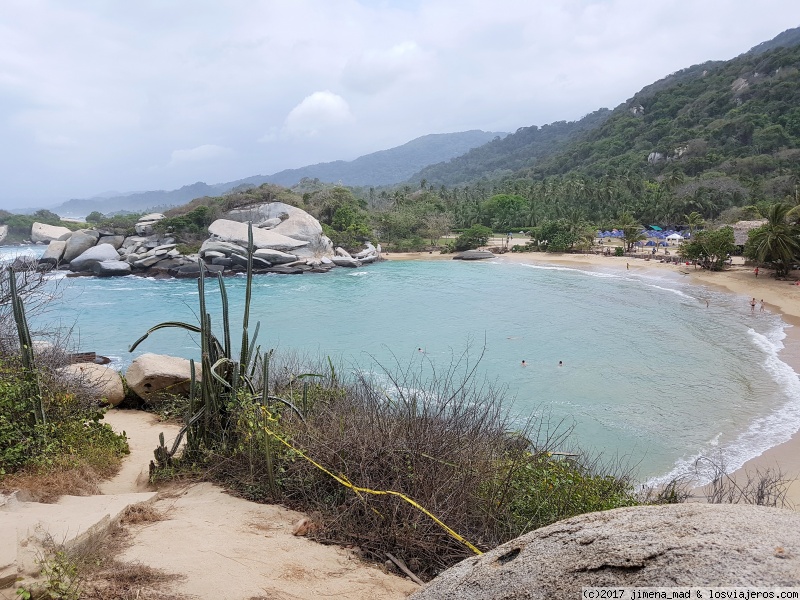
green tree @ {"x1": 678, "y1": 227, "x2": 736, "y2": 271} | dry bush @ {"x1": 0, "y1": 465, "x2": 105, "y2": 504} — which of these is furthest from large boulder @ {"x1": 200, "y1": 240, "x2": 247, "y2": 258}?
dry bush @ {"x1": 0, "y1": 465, "x2": 105, "y2": 504}

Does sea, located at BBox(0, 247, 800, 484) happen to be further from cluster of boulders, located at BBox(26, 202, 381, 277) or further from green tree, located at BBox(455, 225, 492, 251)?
green tree, located at BBox(455, 225, 492, 251)

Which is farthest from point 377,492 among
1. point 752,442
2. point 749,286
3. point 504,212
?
point 504,212

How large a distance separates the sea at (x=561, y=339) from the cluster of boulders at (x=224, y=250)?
2.58m

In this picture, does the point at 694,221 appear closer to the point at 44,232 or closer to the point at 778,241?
the point at 778,241

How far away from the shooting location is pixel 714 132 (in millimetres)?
80625

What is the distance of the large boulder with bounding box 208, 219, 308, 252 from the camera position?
142 feet

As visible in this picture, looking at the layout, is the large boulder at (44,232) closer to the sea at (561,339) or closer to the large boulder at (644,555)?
the sea at (561,339)

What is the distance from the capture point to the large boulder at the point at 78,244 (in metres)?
45.9

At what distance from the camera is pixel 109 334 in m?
23.5

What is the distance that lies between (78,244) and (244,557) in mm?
51240

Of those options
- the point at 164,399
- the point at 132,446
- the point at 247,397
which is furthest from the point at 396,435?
the point at 164,399

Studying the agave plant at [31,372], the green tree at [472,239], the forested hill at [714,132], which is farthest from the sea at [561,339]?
the forested hill at [714,132]

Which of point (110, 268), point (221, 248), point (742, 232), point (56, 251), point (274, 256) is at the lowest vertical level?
point (110, 268)

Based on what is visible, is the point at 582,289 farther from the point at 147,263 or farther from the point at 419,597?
the point at 147,263
